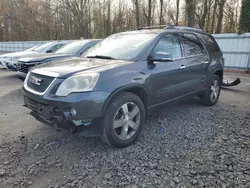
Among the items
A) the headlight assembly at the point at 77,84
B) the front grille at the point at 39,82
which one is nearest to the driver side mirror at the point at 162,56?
the headlight assembly at the point at 77,84

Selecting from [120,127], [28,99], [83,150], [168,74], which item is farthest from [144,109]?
[28,99]

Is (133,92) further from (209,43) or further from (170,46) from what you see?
(209,43)

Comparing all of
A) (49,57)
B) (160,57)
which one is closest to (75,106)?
(160,57)

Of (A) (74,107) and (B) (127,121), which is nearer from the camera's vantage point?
(A) (74,107)

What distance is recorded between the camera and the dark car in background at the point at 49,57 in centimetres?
658

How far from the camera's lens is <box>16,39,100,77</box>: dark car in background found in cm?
658

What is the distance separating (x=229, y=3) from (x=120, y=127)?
22.9 m

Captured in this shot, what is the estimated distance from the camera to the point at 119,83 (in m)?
2.93

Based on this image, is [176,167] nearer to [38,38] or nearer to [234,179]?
[234,179]

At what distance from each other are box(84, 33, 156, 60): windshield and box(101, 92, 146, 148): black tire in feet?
2.29

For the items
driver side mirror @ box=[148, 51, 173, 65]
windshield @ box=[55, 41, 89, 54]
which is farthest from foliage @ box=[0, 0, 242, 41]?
driver side mirror @ box=[148, 51, 173, 65]

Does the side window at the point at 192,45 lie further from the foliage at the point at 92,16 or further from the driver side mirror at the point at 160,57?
the foliage at the point at 92,16

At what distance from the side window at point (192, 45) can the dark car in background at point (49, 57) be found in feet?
13.3

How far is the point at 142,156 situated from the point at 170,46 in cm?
205
